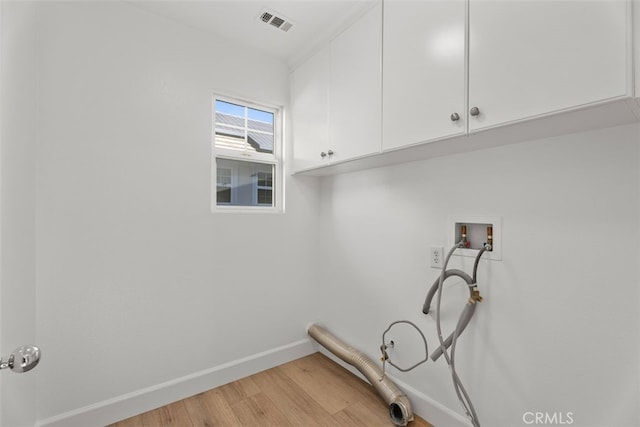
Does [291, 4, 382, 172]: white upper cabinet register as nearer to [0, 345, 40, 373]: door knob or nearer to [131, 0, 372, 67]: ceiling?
[131, 0, 372, 67]: ceiling

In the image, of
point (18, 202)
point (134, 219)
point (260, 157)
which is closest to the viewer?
point (18, 202)

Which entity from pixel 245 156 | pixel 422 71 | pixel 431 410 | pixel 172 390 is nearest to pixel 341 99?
pixel 422 71

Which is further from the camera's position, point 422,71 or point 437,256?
point 437,256

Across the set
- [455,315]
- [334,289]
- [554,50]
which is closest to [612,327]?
[455,315]

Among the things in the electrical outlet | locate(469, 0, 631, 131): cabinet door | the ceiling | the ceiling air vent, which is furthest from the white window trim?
locate(469, 0, 631, 131): cabinet door

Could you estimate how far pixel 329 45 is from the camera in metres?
1.89

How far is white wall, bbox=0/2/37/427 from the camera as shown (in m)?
1.05

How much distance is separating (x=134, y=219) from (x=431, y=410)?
6.63 feet

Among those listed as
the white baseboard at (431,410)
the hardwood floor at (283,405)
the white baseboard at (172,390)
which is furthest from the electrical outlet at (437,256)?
the white baseboard at (172,390)

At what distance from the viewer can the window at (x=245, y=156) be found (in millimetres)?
2059

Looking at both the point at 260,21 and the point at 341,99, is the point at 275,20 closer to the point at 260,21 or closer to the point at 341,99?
the point at 260,21

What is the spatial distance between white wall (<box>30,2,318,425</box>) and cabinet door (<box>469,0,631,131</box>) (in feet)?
5.04

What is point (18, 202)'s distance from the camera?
1.21m

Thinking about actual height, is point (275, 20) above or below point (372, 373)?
above
